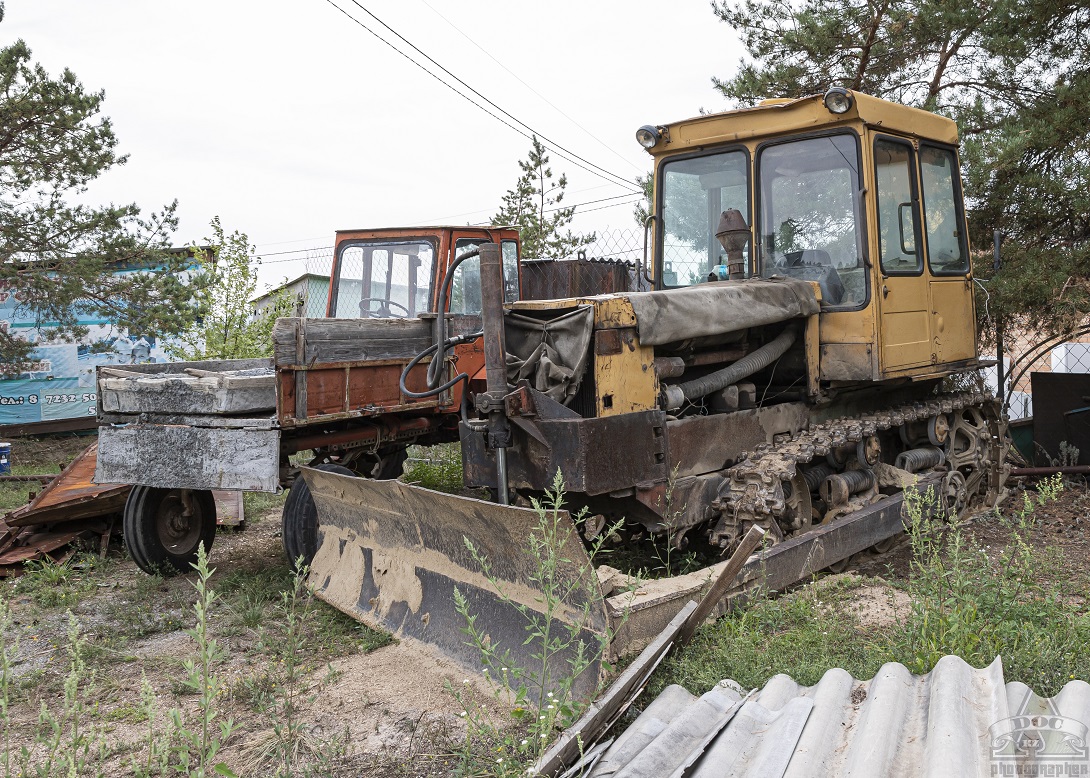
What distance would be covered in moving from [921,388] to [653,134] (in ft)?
9.40

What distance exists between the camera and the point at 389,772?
298 cm

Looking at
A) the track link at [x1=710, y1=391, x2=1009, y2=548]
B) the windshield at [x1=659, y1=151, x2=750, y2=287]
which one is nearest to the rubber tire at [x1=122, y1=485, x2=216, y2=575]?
the track link at [x1=710, y1=391, x2=1009, y2=548]

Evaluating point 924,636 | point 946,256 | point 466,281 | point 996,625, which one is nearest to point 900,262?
point 946,256

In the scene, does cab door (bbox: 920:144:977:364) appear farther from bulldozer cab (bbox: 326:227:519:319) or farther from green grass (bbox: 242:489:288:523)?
green grass (bbox: 242:489:288:523)

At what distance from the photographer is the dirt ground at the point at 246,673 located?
126 inches

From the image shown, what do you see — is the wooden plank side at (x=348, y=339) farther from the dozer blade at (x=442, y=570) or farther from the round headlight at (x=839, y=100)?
the round headlight at (x=839, y=100)

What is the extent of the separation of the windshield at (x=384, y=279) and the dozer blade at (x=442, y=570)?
9.08 ft

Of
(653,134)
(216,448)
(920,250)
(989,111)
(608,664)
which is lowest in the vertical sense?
(608,664)

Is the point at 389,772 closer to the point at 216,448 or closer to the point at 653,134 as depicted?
the point at 216,448

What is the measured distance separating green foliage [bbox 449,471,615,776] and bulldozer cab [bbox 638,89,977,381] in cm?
268

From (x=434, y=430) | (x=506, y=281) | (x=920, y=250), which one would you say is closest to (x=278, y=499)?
(x=434, y=430)

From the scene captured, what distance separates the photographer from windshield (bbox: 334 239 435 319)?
746 centimetres

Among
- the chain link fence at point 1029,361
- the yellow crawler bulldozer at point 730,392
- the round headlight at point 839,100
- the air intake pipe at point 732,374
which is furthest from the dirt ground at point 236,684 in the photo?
the chain link fence at point 1029,361

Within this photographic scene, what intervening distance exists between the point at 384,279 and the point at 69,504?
10.1 feet
